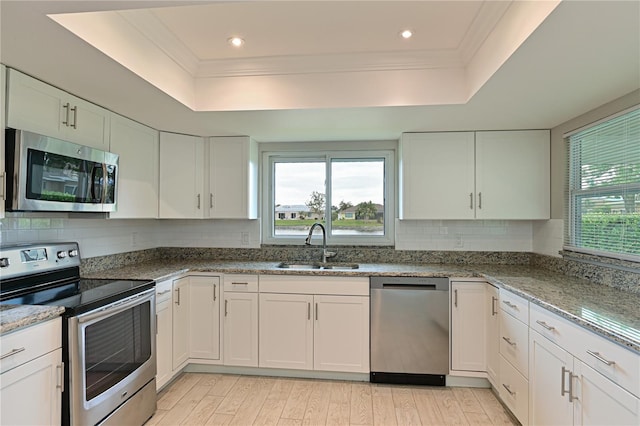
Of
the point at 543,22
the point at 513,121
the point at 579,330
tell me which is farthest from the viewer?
the point at 513,121

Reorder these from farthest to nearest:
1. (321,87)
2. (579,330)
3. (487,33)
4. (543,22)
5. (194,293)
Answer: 1. (194,293)
2. (321,87)
3. (487,33)
4. (579,330)
5. (543,22)

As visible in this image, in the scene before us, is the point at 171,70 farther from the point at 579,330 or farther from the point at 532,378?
the point at 532,378

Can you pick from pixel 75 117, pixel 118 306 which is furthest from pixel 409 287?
pixel 75 117

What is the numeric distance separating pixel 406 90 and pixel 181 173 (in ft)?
7.06

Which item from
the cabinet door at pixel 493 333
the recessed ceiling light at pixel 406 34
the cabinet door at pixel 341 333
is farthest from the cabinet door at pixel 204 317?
the recessed ceiling light at pixel 406 34

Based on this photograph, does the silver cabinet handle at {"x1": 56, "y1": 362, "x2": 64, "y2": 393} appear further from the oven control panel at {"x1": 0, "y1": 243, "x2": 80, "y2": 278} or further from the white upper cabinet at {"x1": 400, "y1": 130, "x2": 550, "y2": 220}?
the white upper cabinet at {"x1": 400, "y1": 130, "x2": 550, "y2": 220}

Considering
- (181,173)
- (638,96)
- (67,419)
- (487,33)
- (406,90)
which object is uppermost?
(487,33)

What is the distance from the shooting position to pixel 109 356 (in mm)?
1942

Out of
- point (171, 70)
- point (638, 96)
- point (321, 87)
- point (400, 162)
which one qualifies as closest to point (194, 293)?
point (171, 70)

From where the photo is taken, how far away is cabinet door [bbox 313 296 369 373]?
2.82 meters

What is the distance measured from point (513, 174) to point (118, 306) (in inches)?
126

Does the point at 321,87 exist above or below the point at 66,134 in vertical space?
above

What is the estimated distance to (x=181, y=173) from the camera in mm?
3209

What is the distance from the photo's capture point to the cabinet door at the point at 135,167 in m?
2.61
